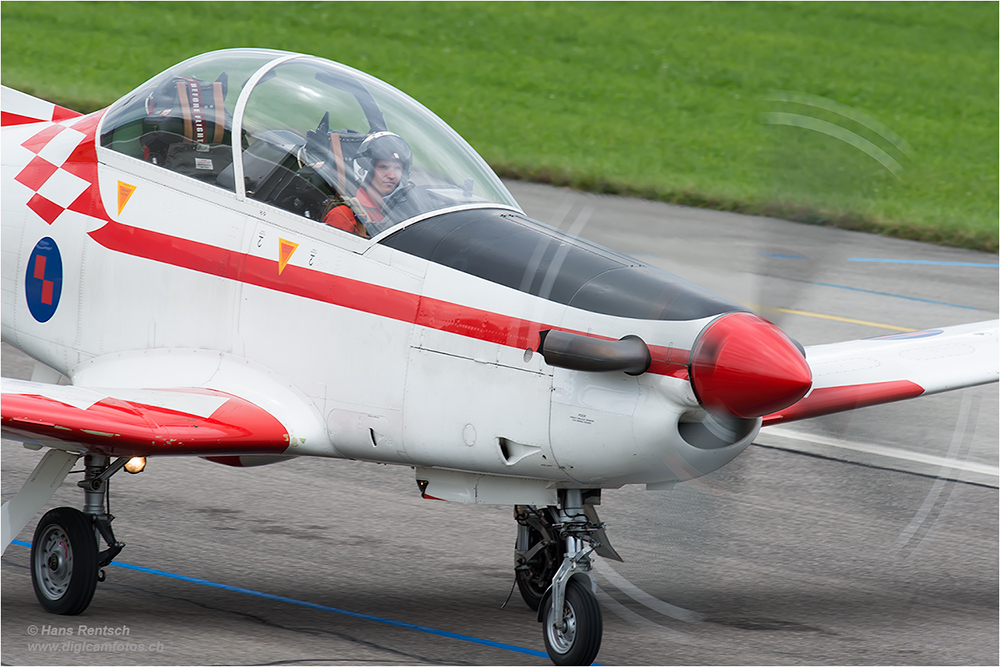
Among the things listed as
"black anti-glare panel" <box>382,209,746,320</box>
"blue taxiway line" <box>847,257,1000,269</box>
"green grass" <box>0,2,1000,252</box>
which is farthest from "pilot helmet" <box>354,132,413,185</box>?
"green grass" <box>0,2,1000,252</box>

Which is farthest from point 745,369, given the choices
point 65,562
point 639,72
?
point 639,72

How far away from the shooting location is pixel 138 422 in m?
6.30

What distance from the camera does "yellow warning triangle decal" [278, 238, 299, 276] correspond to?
22.0 feet

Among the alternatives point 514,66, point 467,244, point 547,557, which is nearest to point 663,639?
point 547,557

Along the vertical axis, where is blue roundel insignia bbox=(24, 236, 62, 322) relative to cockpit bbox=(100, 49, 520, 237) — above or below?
below

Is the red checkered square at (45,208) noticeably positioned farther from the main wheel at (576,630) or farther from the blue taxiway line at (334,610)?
the main wheel at (576,630)

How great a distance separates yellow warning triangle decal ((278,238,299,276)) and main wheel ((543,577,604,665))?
208 cm

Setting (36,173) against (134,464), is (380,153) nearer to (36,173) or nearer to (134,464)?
(134,464)

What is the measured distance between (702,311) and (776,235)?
1.29 meters

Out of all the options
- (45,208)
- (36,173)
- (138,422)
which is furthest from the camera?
(36,173)

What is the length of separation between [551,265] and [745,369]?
110 cm

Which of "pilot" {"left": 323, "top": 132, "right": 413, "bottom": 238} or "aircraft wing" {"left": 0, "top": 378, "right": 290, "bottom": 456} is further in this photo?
"pilot" {"left": 323, "top": 132, "right": 413, "bottom": 238}

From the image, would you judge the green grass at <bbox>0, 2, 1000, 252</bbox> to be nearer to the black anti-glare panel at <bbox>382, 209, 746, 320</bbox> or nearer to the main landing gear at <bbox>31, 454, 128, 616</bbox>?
the black anti-glare panel at <bbox>382, 209, 746, 320</bbox>

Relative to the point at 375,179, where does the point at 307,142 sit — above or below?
above
